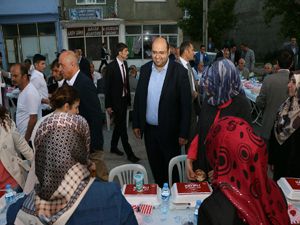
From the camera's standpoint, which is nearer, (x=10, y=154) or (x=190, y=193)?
(x=190, y=193)

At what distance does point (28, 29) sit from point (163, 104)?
1744cm

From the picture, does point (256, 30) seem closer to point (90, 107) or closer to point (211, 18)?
point (211, 18)

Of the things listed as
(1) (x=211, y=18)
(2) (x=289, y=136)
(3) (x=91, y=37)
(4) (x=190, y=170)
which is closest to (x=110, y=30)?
(3) (x=91, y=37)

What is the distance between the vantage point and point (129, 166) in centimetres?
320

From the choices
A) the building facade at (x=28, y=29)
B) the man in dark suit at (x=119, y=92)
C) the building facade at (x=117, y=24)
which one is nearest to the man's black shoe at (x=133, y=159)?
the man in dark suit at (x=119, y=92)

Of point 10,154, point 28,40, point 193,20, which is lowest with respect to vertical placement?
point 10,154

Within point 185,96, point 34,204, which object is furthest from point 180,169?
point 34,204

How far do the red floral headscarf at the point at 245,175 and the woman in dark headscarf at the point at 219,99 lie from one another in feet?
3.24

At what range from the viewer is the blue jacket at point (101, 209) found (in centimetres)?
147

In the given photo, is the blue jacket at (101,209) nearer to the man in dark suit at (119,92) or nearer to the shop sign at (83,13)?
the man in dark suit at (119,92)

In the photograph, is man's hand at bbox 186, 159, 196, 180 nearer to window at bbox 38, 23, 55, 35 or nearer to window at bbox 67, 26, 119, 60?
window at bbox 67, 26, 119, 60

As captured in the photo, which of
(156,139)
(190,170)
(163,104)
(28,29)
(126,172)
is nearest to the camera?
(190,170)

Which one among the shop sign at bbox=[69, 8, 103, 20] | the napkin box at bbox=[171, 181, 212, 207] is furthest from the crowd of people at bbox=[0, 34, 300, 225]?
the shop sign at bbox=[69, 8, 103, 20]

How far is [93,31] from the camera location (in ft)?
64.0
